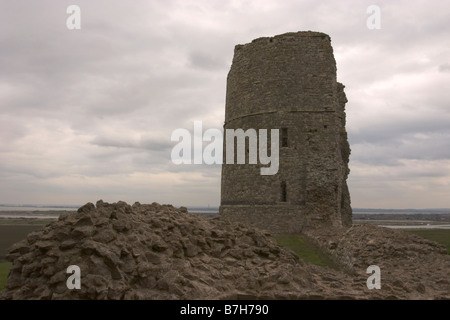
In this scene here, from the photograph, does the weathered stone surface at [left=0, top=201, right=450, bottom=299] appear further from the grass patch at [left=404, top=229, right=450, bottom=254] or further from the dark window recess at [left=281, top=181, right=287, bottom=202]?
the grass patch at [left=404, top=229, right=450, bottom=254]

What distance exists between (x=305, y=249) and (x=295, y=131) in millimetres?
5684

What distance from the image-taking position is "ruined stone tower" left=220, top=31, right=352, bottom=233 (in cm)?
1777

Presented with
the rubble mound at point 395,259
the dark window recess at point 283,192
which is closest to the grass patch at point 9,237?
the dark window recess at point 283,192

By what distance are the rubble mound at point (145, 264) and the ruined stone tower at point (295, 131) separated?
893 centimetres

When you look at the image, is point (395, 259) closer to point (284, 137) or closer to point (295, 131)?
point (295, 131)

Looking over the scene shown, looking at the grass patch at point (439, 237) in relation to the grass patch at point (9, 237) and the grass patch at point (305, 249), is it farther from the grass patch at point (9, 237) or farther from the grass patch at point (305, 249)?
the grass patch at point (9, 237)

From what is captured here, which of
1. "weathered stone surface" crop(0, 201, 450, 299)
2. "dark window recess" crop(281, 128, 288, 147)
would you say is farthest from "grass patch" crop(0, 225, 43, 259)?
"weathered stone surface" crop(0, 201, 450, 299)

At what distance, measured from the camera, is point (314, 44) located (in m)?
18.5

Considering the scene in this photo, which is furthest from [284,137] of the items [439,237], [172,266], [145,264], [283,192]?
[439,237]

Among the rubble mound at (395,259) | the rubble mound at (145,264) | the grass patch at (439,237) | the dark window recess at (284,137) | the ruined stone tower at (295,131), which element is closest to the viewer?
the rubble mound at (145,264)

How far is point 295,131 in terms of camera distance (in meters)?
18.1

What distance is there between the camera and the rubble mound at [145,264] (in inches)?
257
